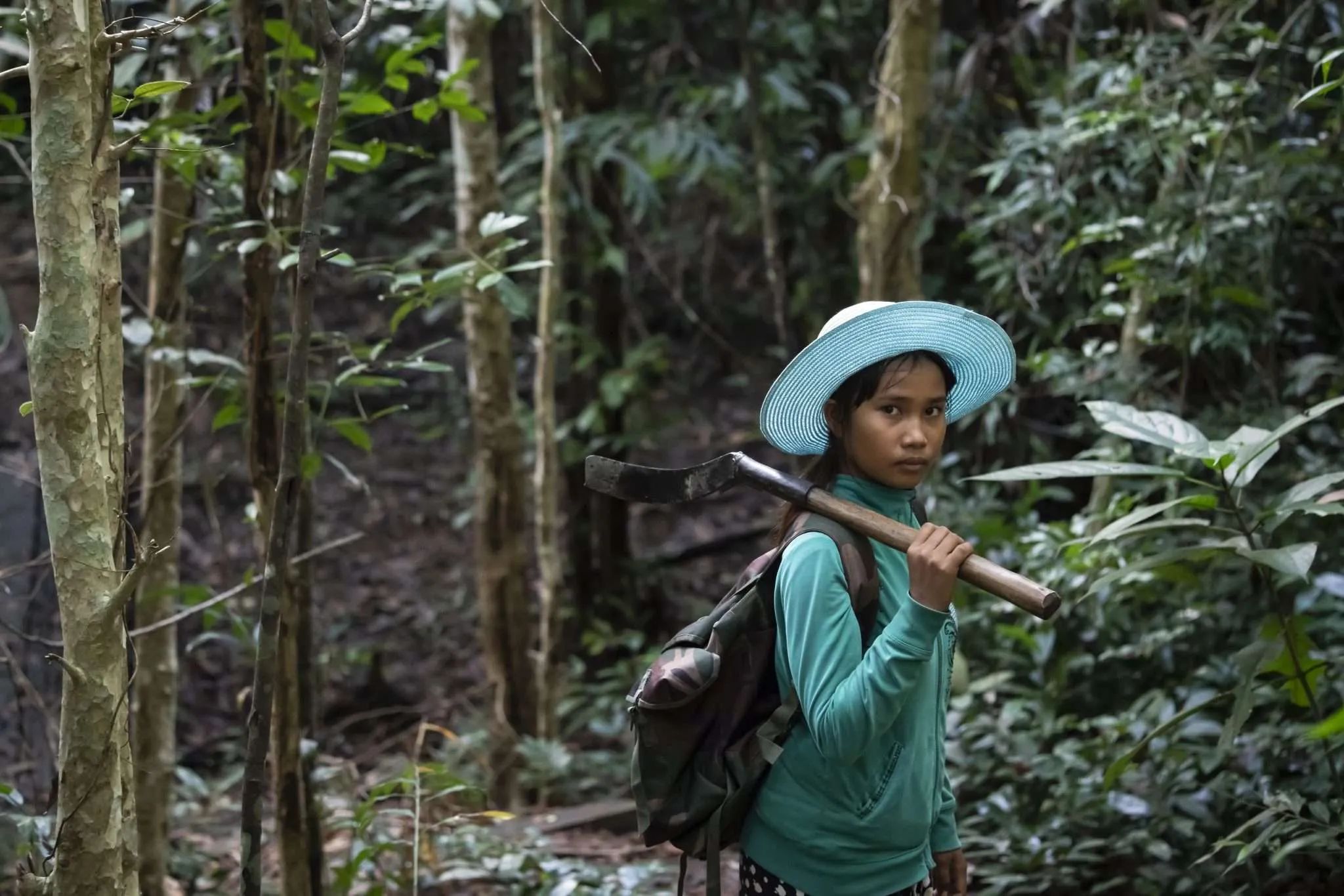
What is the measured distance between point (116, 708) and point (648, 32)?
19.4 feet

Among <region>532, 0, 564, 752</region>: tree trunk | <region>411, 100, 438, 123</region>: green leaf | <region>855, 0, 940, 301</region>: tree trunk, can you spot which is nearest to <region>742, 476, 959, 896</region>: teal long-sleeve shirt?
<region>411, 100, 438, 123</region>: green leaf

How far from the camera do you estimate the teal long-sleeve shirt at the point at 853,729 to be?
1905 millimetres

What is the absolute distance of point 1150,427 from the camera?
2.91 meters

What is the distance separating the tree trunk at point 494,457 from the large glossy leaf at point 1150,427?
2.65 meters

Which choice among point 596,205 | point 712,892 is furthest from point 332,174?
point 596,205

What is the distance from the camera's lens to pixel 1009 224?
5316 mm

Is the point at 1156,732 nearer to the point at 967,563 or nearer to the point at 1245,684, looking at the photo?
the point at 1245,684

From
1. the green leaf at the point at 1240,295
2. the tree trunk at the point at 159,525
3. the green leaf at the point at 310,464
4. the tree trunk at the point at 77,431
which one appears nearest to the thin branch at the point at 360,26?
the tree trunk at the point at 77,431

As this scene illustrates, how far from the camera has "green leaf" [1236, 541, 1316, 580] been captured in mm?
2500

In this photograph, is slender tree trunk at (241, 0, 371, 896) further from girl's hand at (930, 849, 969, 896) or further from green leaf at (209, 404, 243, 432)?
girl's hand at (930, 849, 969, 896)

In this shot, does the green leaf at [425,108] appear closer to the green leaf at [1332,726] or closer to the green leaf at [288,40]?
the green leaf at [288,40]

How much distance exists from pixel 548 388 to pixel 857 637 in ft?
12.2

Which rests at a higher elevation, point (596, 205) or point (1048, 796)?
point (596, 205)

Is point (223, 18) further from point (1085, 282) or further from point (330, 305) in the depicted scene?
point (330, 305)
